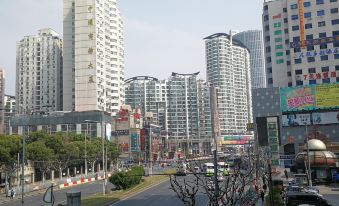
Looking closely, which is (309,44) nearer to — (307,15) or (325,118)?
(307,15)

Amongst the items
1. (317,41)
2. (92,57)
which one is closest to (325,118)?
(317,41)

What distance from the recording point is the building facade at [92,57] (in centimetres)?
14425

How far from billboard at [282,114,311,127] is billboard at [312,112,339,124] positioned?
4.21 feet

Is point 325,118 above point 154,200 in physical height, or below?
above

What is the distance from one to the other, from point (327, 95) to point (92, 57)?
294ft

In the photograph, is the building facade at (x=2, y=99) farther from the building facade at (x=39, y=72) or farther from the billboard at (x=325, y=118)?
the billboard at (x=325, y=118)

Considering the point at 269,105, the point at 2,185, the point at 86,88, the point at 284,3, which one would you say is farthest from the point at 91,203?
the point at 86,88

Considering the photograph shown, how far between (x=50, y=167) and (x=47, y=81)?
107m

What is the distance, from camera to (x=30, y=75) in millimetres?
→ 179125

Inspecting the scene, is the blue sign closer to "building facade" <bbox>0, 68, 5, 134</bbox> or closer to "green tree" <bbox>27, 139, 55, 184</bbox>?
"green tree" <bbox>27, 139, 55, 184</bbox>

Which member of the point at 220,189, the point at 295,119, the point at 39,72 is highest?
the point at 39,72

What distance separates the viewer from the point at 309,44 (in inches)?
4178

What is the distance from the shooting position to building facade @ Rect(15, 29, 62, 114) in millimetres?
176125

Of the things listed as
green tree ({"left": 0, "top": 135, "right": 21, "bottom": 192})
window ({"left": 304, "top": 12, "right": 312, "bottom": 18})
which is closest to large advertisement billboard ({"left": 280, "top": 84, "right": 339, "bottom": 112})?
window ({"left": 304, "top": 12, "right": 312, "bottom": 18})
